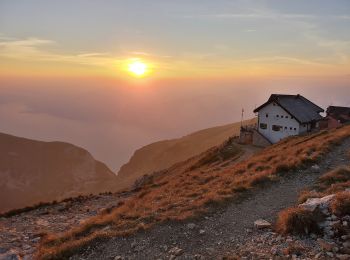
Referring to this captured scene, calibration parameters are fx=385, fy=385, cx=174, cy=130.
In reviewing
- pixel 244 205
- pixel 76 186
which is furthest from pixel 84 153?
pixel 244 205

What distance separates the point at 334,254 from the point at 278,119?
48.7 meters

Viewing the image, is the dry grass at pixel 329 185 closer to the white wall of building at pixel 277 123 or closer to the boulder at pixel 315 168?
the boulder at pixel 315 168

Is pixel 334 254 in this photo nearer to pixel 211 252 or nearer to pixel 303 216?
pixel 303 216

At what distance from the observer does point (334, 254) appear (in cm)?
1283

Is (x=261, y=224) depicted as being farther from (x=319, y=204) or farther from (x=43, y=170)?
(x=43, y=170)

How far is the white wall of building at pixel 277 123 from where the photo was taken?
5878 centimetres

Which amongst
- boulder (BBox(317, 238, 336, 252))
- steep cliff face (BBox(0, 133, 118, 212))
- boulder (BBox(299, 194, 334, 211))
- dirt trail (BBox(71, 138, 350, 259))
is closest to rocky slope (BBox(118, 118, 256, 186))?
steep cliff face (BBox(0, 133, 118, 212))

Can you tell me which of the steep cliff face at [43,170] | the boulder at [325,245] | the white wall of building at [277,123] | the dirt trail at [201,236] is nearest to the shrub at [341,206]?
the boulder at [325,245]

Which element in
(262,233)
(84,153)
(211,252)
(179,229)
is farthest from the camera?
(84,153)

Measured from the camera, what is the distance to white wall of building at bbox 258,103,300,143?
5878cm

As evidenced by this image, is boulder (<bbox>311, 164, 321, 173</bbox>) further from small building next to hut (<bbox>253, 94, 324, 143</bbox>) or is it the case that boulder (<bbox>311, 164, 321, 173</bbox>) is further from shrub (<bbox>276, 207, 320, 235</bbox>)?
small building next to hut (<bbox>253, 94, 324, 143</bbox>)

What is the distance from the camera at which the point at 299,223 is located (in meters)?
14.9

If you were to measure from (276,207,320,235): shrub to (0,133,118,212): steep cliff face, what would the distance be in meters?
130

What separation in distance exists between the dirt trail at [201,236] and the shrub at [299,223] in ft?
4.79
